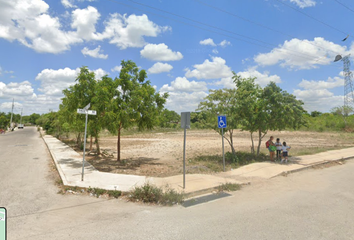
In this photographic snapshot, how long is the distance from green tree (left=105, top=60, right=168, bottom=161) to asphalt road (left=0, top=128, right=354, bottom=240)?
4.43 meters

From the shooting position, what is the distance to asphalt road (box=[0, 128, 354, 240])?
171 inches

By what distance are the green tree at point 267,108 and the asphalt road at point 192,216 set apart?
5.94 m

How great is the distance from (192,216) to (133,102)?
7.22 meters

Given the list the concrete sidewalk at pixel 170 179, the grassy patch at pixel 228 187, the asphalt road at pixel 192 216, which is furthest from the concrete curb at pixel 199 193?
the asphalt road at pixel 192 216

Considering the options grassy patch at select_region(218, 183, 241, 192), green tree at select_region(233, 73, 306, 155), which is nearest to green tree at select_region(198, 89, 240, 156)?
green tree at select_region(233, 73, 306, 155)

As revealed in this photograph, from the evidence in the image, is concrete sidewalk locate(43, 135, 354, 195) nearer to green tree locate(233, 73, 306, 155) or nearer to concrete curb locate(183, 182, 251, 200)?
concrete curb locate(183, 182, 251, 200)

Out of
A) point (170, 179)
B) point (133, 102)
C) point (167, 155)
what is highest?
point (133, 102)

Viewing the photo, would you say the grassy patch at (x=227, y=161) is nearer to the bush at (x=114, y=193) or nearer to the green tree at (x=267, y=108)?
the green tree at (x=267, y=108)

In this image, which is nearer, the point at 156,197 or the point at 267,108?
the point at 156,197

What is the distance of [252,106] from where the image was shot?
13.3 m

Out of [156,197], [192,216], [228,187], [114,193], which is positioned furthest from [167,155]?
[192,216]

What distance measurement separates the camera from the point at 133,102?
37.0 feet

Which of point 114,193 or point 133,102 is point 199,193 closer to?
point 114,193

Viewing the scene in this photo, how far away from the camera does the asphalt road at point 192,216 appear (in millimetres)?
4344
